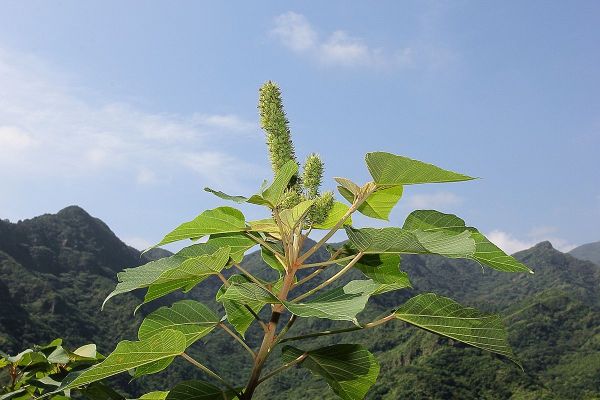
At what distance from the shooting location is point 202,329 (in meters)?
2.31

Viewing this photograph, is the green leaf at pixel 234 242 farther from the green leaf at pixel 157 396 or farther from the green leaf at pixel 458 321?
the green leaf at pixel 157 396

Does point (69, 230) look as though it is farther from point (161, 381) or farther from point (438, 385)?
point (438, 385)

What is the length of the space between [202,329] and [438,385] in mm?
87058

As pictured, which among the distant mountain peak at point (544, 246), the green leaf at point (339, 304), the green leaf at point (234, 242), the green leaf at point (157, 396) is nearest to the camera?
the green leaf at point (339, 304)

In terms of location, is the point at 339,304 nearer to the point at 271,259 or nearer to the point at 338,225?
the point at 338,225

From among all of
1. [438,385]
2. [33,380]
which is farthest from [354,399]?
[438,385]

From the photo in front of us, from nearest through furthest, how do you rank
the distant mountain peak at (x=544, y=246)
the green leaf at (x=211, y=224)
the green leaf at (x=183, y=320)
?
the green leaf at (x=211, y=224)
the green leaf at (x=183, y=320)
the distant mountain peak at (x=544, y=246)

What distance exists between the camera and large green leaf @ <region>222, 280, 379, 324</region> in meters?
1.60

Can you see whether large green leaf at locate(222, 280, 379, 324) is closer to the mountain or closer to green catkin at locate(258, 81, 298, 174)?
green catkin at locate(258, 81, 298, 174)

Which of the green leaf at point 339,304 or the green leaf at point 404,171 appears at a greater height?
the green leaf at point 404,171

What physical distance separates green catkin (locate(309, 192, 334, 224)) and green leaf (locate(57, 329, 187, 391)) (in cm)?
67

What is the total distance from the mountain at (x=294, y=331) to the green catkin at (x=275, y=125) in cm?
6485

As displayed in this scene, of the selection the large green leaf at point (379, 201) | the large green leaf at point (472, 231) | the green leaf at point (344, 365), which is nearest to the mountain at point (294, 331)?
the large green leaf at point (379, 201)

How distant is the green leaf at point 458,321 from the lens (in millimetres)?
1979
